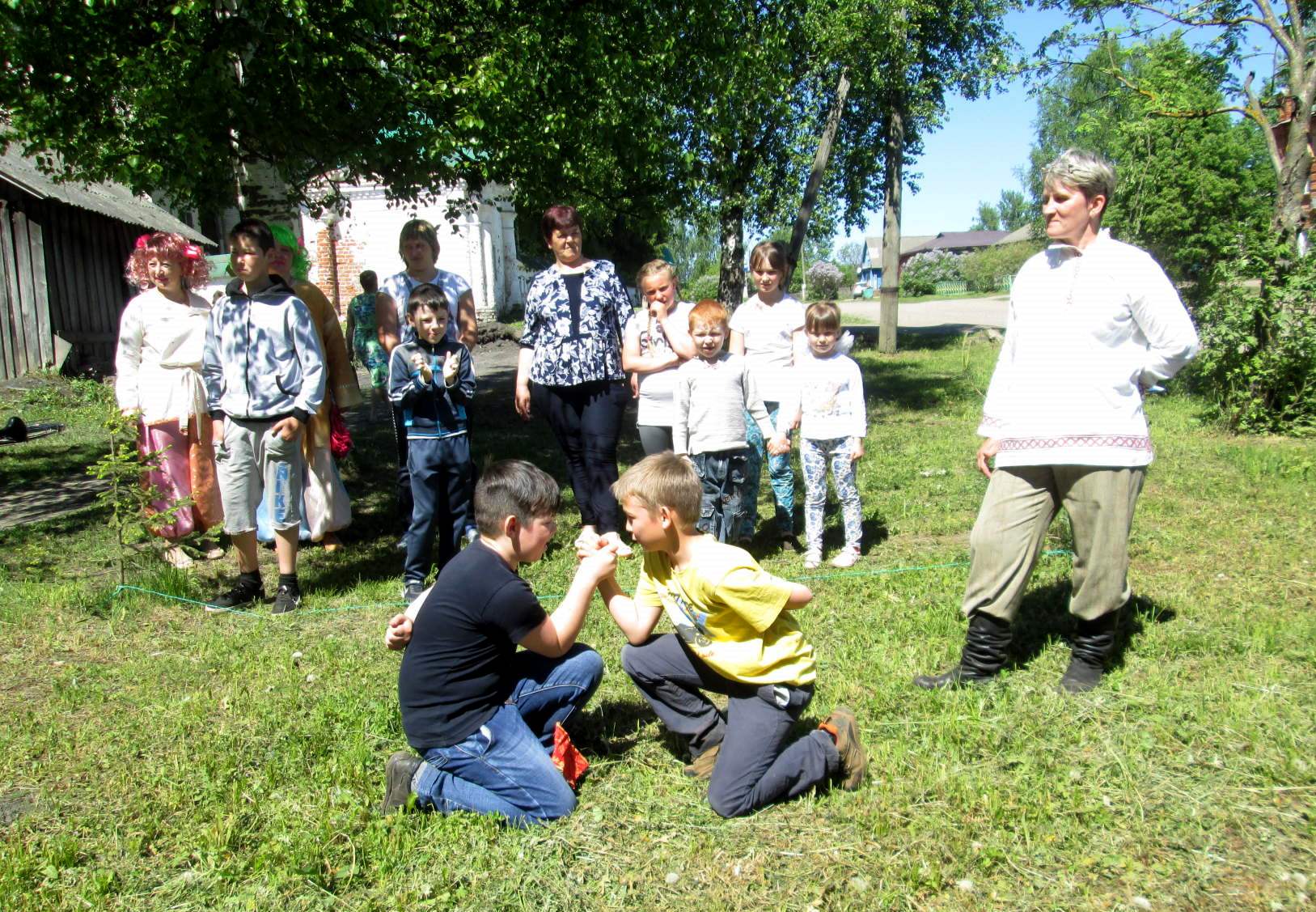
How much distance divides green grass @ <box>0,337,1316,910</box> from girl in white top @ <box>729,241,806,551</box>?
0.74 meters

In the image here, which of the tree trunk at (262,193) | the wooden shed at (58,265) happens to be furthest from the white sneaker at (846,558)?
the wooden shed at (58,265)

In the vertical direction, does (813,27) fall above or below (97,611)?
above

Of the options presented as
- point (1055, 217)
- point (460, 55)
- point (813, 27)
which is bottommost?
point (1055, 217)

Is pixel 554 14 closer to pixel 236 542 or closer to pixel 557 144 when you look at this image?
pixel 557 144

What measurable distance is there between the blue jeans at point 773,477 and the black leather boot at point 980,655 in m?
2.04

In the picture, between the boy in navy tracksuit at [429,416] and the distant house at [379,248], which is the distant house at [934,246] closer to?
the distant house at [379,248]

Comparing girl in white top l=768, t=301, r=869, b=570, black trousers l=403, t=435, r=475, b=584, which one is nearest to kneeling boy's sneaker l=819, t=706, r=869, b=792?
girl in white top l=768, t=301, r=869, b=570

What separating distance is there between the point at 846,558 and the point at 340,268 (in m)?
24.0

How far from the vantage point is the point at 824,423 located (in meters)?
5.92

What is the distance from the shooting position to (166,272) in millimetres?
5930

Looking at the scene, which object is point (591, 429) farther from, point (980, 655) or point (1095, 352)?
point (1095, 352)

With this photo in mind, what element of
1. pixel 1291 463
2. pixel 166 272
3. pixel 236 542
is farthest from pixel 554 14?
pixel 1291 463

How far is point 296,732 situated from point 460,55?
5873 mm

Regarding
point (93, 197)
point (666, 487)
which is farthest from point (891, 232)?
point (666, 487)
